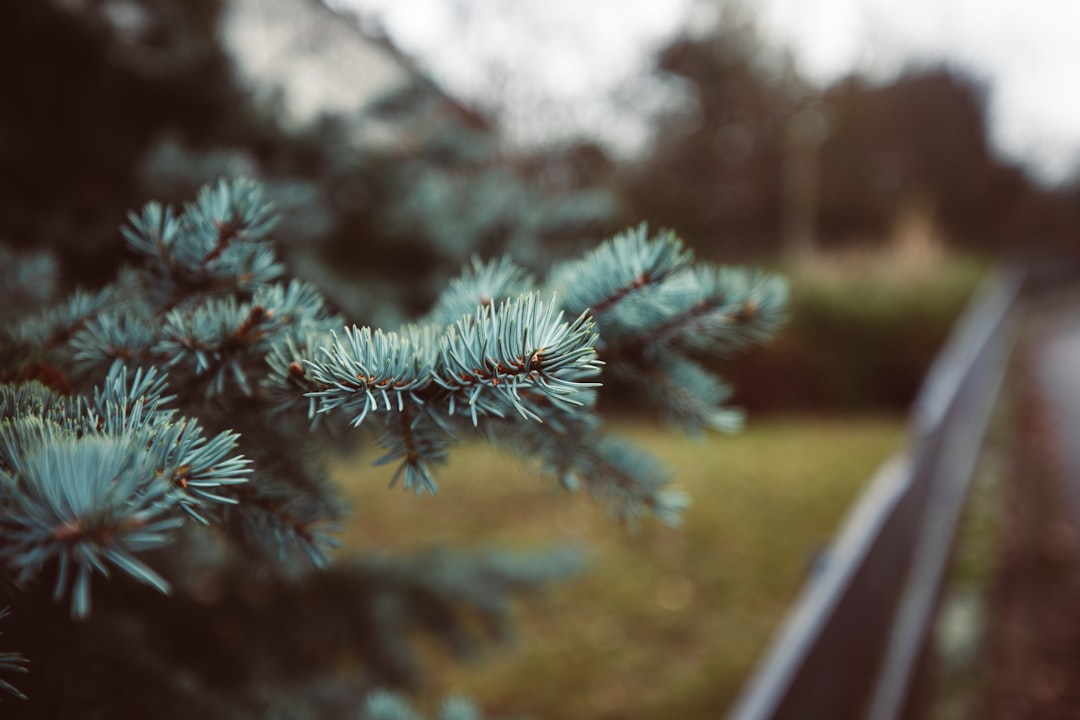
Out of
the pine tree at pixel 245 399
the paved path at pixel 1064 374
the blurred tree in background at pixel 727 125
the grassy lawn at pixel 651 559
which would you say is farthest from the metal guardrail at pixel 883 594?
the blurred tree in background at pixel 727 125

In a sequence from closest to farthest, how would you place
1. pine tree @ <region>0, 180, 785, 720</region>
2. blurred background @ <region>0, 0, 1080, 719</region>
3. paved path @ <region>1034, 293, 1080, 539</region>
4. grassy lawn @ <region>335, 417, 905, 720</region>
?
1. pine tree @ <region>0, 180, 785, 720</region>
2. blurred background @ <region>0, 0, 1080, 719</region>
3. grassy lawn @ <region>335, 417, 905, 720</region>
4. paved path @ <region>1034, 293, 1080, 539</region>

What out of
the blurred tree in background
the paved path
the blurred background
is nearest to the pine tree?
the blurred background

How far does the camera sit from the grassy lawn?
136 inches

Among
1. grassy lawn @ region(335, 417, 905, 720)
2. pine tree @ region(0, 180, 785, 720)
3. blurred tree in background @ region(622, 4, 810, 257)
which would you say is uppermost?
blurred tree in background @ region(622, 4, 810, 257)

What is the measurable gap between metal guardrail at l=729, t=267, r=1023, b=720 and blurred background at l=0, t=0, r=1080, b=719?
574mm

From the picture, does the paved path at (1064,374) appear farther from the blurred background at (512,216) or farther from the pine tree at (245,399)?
the pine tree at (245,399)

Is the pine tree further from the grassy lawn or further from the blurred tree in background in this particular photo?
the blurred tree in background

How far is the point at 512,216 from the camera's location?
1809mm

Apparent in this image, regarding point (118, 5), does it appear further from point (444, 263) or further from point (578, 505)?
point (578, 505)

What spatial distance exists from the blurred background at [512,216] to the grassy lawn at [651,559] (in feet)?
0.08

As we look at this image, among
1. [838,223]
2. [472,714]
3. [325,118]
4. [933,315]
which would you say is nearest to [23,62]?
[325,118]

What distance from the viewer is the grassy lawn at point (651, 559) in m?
3.46

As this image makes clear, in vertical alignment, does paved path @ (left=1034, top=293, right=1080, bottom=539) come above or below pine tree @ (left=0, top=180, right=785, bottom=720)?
above

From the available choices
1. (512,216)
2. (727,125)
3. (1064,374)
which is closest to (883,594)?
(512,216)
